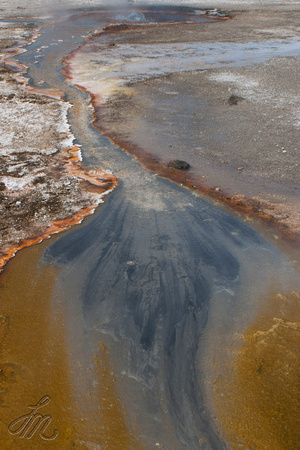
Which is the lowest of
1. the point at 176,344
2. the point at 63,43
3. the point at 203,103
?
the point at 176,344

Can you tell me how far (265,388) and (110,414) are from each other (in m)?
1.18

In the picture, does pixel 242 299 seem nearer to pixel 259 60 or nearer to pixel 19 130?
pixel 19 130

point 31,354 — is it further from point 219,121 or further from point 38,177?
point 219,121

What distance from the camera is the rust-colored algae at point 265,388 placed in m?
2.55

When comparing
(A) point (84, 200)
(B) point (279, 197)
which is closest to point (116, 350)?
(A) point (84, 200)

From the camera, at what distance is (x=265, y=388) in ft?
9.26

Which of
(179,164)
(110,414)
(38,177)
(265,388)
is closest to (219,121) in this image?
(179,164)

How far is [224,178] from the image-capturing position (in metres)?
5.65

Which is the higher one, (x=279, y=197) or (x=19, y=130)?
(x=19, y=130)

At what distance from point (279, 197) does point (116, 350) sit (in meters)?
3.25

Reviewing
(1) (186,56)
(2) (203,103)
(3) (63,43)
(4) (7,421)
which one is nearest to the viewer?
(4) (7,421)

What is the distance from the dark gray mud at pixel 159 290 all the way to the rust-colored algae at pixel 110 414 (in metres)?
0.06

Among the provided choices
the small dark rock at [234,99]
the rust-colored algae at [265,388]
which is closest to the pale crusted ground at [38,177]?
the rust-colored algae at [265,388]
